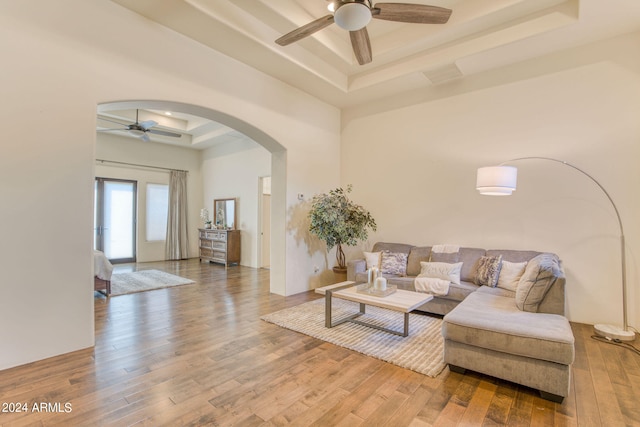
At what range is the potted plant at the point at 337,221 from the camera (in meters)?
5.03

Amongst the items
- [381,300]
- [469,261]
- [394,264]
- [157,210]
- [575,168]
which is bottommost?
[381,300]

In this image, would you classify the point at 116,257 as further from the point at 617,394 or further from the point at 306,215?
the point at 617,394

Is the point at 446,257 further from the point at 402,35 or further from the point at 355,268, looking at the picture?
the point at 402,35

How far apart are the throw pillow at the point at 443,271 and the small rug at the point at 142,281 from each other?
4.55 m

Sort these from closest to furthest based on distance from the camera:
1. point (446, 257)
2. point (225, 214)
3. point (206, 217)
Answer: point (446, 257), point (225, 214), point (206, 217)

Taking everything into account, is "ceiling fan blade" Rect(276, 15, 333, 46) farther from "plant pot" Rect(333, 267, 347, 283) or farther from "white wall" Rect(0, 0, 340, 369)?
"plant pot" Rect(333, 267, 347, 283)

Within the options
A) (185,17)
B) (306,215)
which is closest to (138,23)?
(185,17)

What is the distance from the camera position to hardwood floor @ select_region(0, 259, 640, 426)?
1.99 m

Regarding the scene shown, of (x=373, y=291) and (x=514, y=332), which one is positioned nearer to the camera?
(x=514, y=332)

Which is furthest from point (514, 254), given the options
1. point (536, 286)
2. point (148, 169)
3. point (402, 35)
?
point (148, 169)

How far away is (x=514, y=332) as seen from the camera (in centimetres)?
229

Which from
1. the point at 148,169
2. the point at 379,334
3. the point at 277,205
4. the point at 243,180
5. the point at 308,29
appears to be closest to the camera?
the point at 308,29

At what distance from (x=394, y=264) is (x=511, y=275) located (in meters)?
1.60

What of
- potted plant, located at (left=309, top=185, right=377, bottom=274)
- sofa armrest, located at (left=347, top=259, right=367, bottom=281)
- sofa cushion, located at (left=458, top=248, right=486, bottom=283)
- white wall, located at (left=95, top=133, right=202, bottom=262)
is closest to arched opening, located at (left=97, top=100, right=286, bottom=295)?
potted plant, located at (left=309, top=185, right=377, bottom=274)
